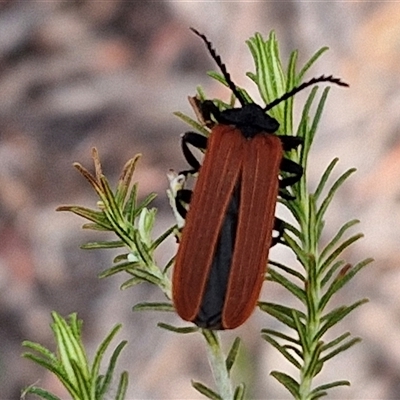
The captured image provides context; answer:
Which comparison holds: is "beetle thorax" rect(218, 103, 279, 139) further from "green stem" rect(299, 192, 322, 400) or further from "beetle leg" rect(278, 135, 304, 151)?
"green stem" rect(299, 192, 322, 400)

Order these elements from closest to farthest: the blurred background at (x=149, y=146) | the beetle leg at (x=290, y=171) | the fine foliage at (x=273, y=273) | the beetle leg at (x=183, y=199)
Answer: the fine foliage at (x=273, y=273), the beetle leg at (x=290, y=171), the beetle leg at (x=183, y=199), the blurred background at (x=149, y=146)

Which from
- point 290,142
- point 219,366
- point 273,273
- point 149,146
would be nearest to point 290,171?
point 290,142

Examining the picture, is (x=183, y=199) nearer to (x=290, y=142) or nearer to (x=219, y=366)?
(x=290, y=142)

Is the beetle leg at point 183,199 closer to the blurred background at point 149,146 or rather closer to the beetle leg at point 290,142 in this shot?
the beetle leg at point 290,142

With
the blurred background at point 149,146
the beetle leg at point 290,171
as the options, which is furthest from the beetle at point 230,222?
the blurred background at point 149,146

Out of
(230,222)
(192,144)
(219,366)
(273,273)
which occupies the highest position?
(192,144)

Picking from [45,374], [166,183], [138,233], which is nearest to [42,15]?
[166,183]

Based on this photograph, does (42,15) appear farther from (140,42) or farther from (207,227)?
(207,227)
